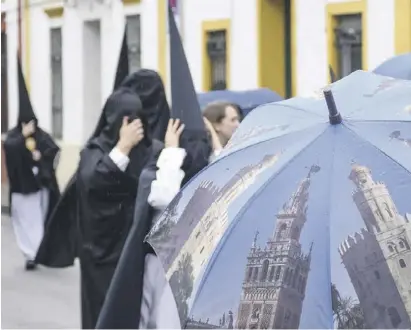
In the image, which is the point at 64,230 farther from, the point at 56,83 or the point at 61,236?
the point at 56,83

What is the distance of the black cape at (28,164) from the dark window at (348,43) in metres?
4.01

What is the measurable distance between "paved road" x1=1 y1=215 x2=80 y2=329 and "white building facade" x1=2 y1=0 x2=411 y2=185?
459 cm

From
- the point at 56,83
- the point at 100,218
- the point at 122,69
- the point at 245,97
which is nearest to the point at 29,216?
the point at 245,97

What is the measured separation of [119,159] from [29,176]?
6.40 meters

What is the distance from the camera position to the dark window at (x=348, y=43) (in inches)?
575

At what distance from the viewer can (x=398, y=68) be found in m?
6.07

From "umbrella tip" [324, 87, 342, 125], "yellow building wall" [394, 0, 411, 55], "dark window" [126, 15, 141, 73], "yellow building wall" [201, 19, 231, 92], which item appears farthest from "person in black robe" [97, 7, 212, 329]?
"dark window" [126, 15, 141, 73]

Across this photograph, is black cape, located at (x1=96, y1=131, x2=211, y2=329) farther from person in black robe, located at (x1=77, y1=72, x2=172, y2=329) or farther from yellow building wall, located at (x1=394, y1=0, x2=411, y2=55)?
yellow building wall, located at (x1=394, y1=0, x2=411, y2=55)

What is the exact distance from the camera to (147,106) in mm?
6395

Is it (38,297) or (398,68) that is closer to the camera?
(398,68)

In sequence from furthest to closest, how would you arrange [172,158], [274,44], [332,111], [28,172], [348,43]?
[274,44], [348,43], [28,172], [172,158], [332,111]

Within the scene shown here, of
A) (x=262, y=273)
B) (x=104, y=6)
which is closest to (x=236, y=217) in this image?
Answer: (x=262, y=273)

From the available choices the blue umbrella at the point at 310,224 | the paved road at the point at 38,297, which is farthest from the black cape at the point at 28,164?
the blue umbrella at the point at 310,224

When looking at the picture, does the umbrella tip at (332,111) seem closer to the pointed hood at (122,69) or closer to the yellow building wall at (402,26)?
the pointed hood at (122,69)
